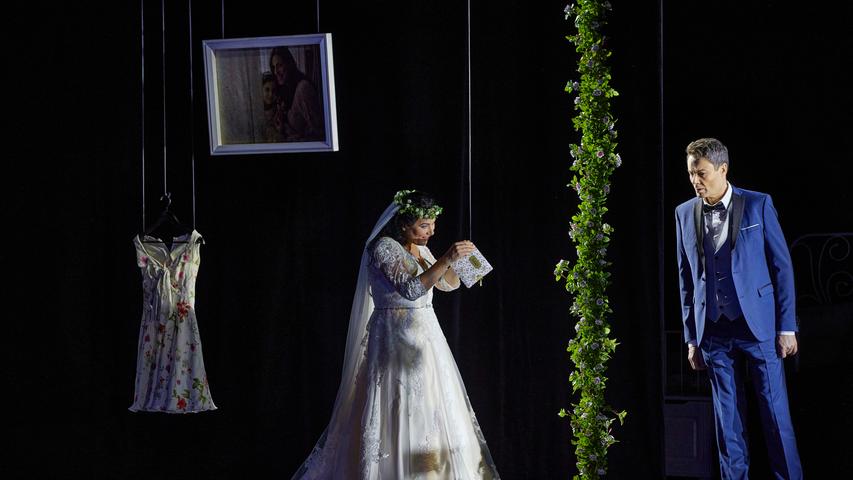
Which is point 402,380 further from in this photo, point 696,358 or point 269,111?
point 269,111

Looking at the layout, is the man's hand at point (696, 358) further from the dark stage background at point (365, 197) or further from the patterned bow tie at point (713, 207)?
the patterned bow tie at point (713, 207)

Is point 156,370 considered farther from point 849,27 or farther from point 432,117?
point 849,27

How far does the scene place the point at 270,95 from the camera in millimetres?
5074

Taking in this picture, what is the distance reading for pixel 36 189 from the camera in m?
5.74

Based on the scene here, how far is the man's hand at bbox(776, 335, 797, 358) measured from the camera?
4070 mm

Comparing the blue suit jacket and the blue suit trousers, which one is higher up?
the blue suit jacket

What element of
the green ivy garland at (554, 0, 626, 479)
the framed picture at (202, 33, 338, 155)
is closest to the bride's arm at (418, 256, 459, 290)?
the green ivy garland at (554, 0, 626, 479)

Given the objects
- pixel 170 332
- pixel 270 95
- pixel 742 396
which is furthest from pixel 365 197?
pixel 742 396

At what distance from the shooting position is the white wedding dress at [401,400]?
173 inches

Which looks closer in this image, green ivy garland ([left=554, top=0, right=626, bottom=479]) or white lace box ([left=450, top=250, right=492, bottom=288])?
green ivy garland ([left=554, top=0, right=626, bottom=479])

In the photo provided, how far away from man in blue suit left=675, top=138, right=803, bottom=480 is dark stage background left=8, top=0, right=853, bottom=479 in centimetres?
49

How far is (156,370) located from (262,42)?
189 centimetres

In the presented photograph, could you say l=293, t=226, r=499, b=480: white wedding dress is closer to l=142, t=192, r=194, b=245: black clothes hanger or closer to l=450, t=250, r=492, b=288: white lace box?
l=450, t=250, r=492, b=288: white lace box

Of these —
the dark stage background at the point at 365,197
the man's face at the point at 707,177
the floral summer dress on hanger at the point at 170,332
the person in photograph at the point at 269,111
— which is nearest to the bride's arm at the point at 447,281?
the dark stage background at the point at 365,197
